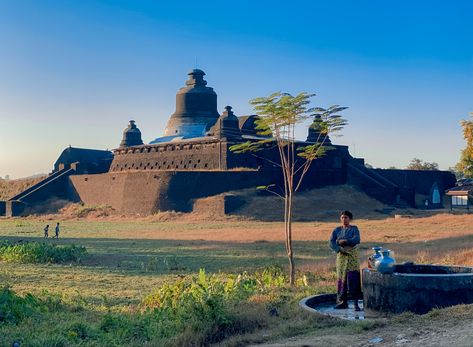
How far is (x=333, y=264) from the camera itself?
11336 mm

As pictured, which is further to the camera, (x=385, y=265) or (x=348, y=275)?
(x=348, y=275)

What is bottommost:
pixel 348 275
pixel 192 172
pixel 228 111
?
pixel 348 275

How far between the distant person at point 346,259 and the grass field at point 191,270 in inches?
24.4

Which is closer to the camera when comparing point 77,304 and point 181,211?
point 77,304

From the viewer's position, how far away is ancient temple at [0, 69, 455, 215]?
31.2m

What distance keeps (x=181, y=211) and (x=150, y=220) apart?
7.39 feet

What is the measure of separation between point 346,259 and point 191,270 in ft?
17.8

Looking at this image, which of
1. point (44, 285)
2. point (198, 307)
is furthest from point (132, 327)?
point (44, 285)

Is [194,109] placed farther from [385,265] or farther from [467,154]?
[385,265]

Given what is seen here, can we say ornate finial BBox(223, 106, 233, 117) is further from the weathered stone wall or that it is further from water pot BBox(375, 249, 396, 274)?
water pot BBox(375, 249, 396, 274)

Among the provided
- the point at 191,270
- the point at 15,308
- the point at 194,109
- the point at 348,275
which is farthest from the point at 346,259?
the point at 194,109

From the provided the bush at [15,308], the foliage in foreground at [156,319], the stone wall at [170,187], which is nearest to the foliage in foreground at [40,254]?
the foliage in foreground at [156,319]

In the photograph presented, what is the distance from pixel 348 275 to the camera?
666 centimetres

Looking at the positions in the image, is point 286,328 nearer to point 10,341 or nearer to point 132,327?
point 132,327
